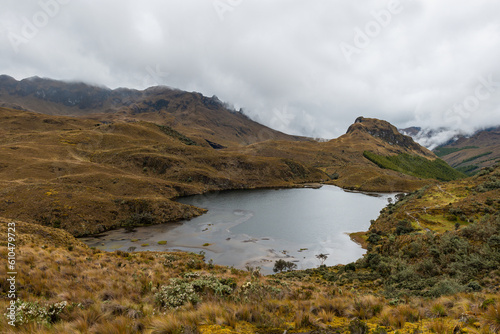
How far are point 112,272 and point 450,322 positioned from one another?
15.9m

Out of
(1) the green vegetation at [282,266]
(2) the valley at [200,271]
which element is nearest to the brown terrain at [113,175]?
(2) the valley at [200,271]

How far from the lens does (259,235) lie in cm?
4897

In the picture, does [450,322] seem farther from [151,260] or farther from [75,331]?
[151,260]

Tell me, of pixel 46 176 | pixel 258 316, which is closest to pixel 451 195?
pixel 258 316

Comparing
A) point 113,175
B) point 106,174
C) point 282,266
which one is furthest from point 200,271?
point 106,174

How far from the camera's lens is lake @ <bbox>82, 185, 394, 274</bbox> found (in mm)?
38688

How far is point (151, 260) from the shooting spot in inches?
794

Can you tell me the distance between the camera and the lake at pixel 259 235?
38.7 metres

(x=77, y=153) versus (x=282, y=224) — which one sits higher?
(x=77, y=153)

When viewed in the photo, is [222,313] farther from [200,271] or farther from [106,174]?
[106,174]

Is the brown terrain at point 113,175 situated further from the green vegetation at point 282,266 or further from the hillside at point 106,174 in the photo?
the green vegetation at point 282,266

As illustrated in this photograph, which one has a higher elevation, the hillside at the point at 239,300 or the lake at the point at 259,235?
the hillside at the point at 239,300

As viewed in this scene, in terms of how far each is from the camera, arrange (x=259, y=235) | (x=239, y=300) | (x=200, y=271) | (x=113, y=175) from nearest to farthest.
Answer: (x=239, y=300) → (x=200, y=271) → (x=259, y=235) → (x=113, y=175)

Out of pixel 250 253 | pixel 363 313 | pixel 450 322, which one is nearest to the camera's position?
pixel 450 322
